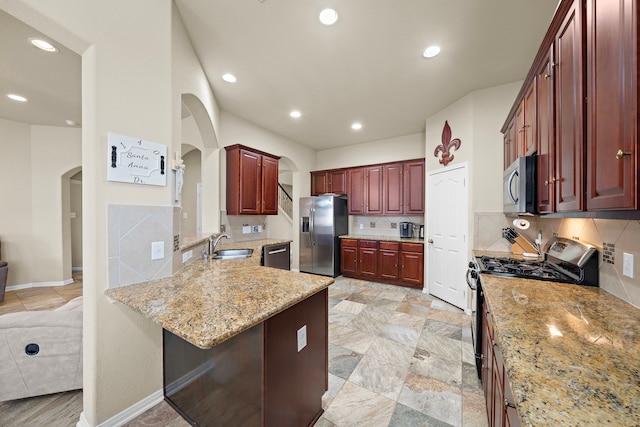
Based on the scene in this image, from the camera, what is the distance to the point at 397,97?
10.7 ft

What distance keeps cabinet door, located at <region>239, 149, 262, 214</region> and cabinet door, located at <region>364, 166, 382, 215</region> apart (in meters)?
2.28

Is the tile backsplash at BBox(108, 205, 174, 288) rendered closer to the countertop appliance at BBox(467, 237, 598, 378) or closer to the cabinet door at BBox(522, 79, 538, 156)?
the countertop appliance at BBox(467, 237, 598, 378)

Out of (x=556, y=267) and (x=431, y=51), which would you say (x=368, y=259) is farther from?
(x=431, y=51)

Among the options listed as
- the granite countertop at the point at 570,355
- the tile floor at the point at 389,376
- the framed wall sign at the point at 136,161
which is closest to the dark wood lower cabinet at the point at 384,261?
the tile floor at the point at 389,376

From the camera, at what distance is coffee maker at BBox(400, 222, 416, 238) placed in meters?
4.61

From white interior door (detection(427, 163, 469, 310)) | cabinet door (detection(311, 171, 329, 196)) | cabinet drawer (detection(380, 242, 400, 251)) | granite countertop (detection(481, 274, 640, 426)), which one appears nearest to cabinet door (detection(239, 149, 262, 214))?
cabinet door (detection(311, 171, 329, 196))

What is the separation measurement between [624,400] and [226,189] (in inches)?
154

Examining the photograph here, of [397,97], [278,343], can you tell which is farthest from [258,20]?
[278,343]

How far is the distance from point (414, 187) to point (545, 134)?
2.94m

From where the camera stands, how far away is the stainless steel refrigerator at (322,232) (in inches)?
191

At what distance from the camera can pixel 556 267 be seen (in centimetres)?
186

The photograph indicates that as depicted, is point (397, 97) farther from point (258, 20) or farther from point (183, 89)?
point (183, 89)

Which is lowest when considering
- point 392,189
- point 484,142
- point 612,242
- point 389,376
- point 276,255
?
point 389,376

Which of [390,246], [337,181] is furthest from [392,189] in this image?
[337,181]
